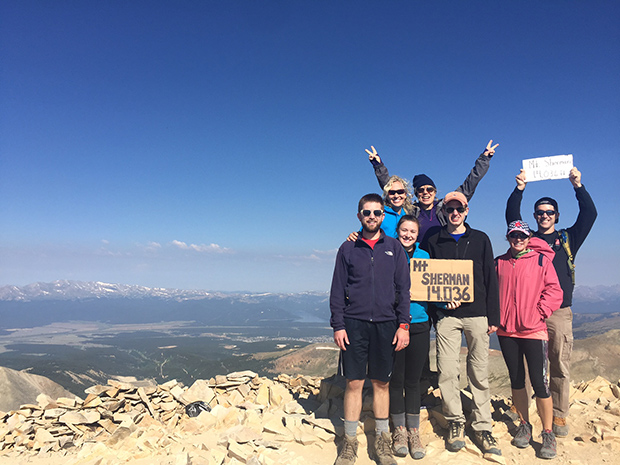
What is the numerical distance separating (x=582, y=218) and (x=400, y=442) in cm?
536

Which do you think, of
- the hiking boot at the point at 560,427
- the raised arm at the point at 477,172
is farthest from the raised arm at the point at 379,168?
the hiking boot at the point at 560,427

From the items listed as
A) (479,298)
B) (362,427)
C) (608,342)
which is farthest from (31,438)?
(608,342)

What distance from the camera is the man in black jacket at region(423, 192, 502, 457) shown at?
5691mm

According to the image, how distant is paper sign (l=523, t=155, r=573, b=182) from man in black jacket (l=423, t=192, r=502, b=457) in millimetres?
2309

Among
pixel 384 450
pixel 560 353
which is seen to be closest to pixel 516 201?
pixel 560 353

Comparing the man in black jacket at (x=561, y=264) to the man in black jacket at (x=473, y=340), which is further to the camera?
the man in black jacket at (x=561, y=264)

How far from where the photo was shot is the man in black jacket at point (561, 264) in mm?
6328

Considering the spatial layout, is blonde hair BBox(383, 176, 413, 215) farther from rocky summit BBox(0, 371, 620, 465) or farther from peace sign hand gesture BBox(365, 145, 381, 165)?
rocky summit BBox(0, 371, 620, 465)

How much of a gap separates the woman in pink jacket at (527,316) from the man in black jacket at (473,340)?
13.4 inches

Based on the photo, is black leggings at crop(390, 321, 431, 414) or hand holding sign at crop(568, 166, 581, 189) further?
hand holding sign at crop(568, 166, 581, 189)

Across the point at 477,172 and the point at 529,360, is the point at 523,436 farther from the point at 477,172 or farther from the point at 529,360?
the point at 477,172

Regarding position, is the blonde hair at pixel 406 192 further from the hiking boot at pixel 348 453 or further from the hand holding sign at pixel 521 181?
the hiking boot at pixel 348 453

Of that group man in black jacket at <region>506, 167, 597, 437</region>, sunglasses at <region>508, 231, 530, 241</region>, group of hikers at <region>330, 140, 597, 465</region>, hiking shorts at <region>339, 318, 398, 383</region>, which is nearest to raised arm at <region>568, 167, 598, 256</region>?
man in black jacket at <region>506, 167, 597, 437</region>

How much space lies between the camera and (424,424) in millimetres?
6418
